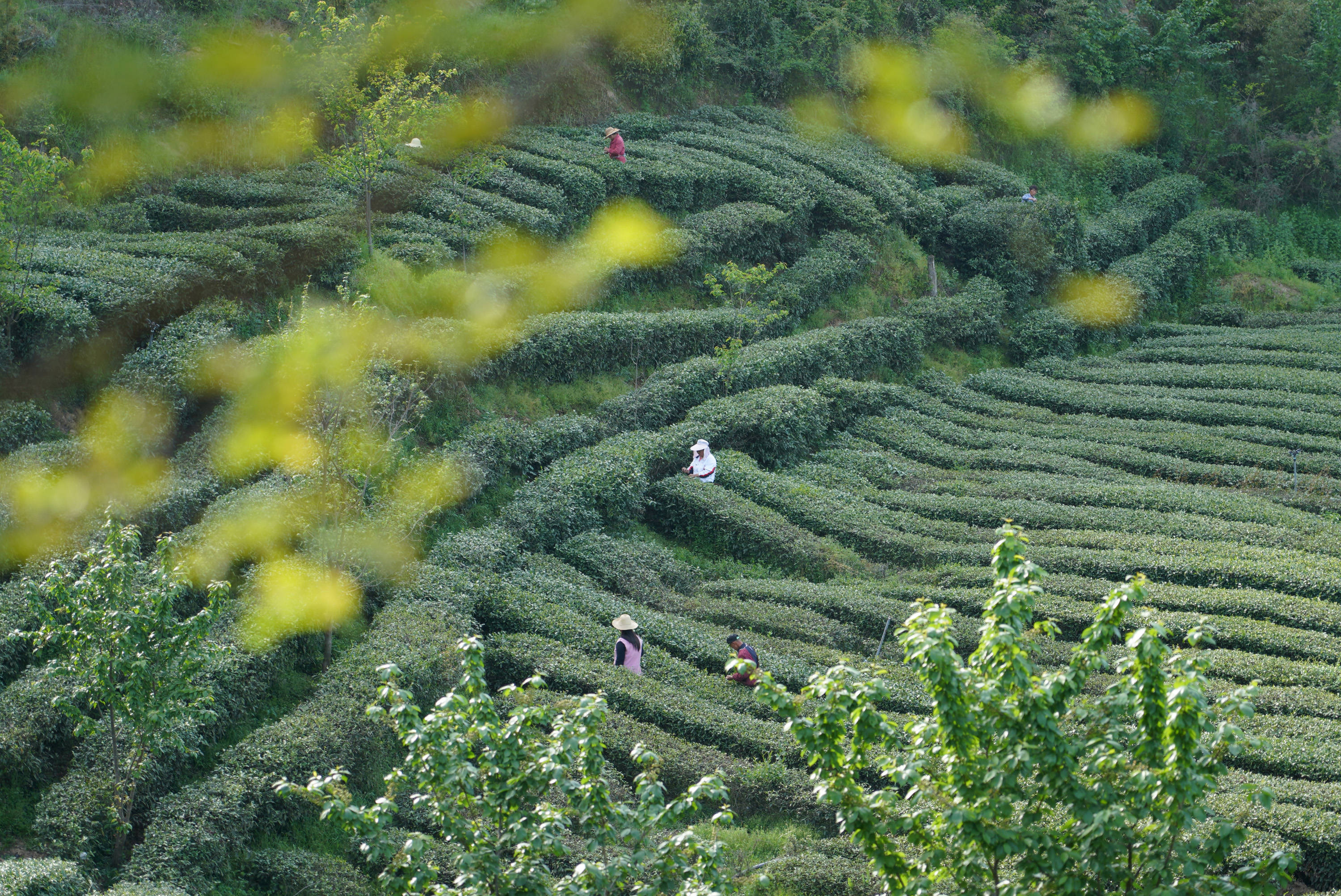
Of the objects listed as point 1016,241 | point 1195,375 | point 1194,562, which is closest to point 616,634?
point 1194,562

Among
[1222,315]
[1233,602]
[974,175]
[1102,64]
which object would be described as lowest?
Answer: [1233,602]

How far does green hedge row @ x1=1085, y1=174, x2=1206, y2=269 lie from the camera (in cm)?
3325

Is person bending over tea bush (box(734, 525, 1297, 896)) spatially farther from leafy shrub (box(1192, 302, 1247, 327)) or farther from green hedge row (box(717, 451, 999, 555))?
leafy shrub (box(1192, 302, 1247, 327))

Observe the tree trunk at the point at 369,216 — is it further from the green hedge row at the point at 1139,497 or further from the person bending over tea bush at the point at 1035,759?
the person bending over tea bush at the point at 1035,759

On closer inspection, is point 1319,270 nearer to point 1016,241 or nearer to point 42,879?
point 1016,241

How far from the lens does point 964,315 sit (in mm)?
28656

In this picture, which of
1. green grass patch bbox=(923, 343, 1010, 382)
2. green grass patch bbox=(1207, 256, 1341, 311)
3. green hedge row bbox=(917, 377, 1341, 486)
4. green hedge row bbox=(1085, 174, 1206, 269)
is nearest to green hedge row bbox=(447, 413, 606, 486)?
green hedge row bbox=(917, 377, 1341, 486)

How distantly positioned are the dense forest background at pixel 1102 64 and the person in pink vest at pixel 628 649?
19596mm

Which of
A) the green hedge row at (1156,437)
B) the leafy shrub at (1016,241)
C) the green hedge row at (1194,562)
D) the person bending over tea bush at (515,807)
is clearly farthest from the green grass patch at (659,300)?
the person bending over tea bush at (515,807)

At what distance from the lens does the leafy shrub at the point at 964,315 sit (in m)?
28.3

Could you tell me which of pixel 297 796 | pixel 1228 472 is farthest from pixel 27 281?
pixel 1228 472

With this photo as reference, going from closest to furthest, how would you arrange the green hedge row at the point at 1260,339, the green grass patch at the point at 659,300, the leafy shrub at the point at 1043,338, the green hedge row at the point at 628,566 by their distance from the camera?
the green hedge row at the point at 628,566, the green grass patch at the point at 659,300, the green hedge row at the point at 1260,339, the leafy shrub at the point at 1043,338

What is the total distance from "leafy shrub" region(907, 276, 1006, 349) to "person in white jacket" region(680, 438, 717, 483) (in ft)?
32.6

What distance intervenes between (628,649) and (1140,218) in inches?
1075
